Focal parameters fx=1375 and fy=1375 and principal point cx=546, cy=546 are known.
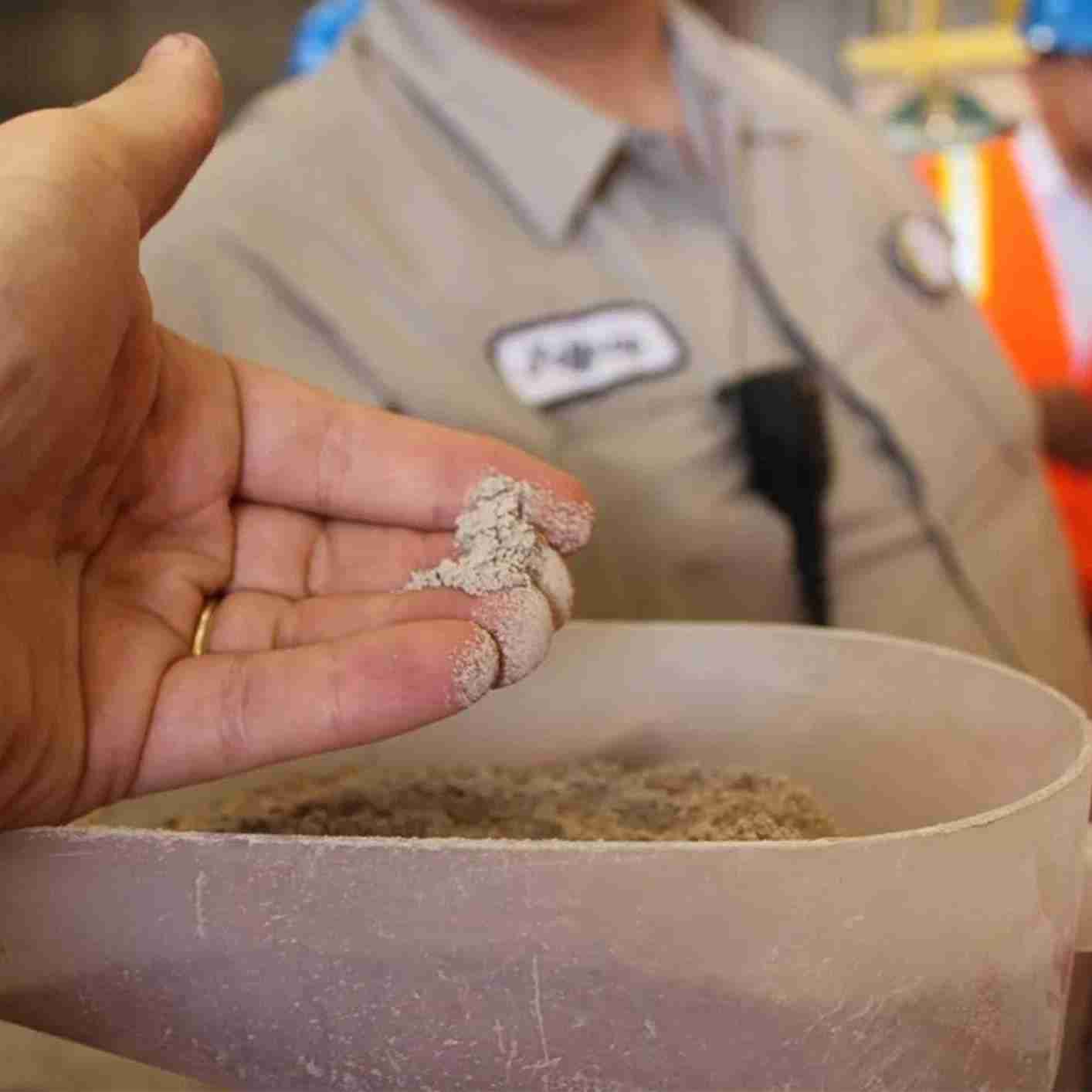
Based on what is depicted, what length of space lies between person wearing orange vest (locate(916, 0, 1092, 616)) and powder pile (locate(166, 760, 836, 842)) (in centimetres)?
93

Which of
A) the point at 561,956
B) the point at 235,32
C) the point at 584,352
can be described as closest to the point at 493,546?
the point at 561,956

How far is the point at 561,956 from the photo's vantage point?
331mm

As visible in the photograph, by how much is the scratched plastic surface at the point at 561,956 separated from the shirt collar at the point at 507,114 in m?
0.51

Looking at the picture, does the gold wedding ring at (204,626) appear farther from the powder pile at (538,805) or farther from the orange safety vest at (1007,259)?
the orange safety vest at (1007,259)

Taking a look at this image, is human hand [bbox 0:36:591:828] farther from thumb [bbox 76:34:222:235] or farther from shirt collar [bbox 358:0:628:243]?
shirt collar [bbox 358:0:628:243]

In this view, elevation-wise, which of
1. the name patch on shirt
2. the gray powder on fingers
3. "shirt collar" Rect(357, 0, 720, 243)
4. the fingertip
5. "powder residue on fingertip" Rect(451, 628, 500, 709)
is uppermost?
the fingertip

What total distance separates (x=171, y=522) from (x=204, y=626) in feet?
0.14

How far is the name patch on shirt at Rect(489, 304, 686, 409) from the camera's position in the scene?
756 mm

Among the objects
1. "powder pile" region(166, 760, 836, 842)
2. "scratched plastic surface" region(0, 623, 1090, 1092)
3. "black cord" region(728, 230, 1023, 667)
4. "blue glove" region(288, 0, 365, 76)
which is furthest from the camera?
"blue glove" region(288, 0, 365, 76)

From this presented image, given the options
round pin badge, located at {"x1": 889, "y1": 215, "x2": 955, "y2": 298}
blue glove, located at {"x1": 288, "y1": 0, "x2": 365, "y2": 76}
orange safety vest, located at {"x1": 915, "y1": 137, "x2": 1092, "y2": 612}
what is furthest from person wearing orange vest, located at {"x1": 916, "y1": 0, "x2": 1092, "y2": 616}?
blue glove, located at {"x1": 288, "y1": 0, "x2": 365, "y2": 76}

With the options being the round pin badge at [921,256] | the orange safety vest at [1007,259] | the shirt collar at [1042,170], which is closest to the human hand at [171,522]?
the round pin badge at [921,256]

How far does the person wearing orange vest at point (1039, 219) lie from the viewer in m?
1.32

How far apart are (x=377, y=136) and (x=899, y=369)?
353 millimetres

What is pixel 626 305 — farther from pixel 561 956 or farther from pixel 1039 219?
pixel 1039 219
